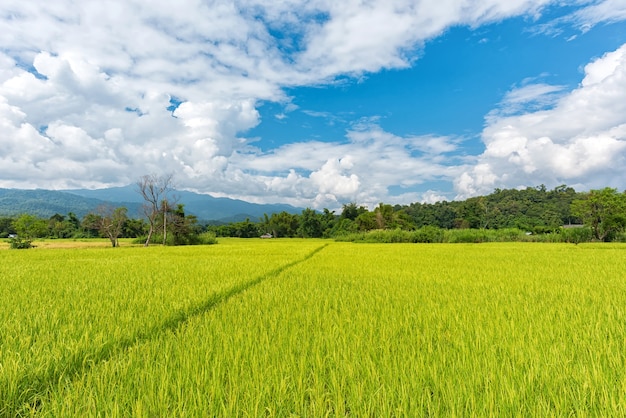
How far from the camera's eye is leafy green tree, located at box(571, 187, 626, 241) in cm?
2544

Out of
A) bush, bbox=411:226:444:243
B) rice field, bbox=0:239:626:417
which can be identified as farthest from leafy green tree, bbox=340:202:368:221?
rice field, bbox=0:239:626:417

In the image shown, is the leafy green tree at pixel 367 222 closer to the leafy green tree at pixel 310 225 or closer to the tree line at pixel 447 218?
the tree line at pixel 447 218

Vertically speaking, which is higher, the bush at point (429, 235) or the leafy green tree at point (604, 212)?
the leafy green tree at point (604, 212)

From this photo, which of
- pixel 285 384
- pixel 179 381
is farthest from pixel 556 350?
pixel 179 381

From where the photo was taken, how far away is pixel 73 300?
3.98m

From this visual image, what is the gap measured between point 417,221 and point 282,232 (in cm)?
2960

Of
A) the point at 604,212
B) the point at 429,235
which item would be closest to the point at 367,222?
the point at 429,235

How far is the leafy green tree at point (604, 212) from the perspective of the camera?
25438 mm

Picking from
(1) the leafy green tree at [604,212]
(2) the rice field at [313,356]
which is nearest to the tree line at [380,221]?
(1) the leafy green tree at [604,212]

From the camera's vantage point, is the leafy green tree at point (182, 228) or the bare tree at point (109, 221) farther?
the leafy green tree at point (182, 228)

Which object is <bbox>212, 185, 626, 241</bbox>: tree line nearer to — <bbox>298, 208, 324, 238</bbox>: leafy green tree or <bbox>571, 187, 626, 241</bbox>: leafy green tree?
<bbox>298, 208, 324, 238</bbox>: leafy green tree

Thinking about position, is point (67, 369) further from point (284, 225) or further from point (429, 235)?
point (284, 225)

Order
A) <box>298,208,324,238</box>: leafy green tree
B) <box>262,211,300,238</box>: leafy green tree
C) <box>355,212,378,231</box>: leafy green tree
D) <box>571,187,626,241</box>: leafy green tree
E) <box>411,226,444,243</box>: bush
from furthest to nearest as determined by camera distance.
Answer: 1. <box>262,211,300,238</box>: leafy green tree
2. <box>298,208,324,238</box>: leafy green tree
3. <box>355,212,378,231</box>: leafy green tree
4. <box>411,226,444,243</box>: bush
5. <box>571,187,626,241</box>: leafy green tree

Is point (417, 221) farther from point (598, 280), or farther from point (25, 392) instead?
point (25, 392)
